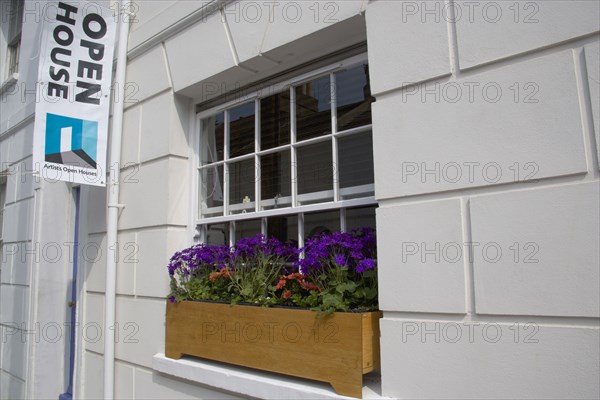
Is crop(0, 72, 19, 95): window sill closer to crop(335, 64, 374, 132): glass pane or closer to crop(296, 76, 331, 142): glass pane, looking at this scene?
crop(296, 76, 331, 142): glass pane

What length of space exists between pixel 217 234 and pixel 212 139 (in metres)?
0.87

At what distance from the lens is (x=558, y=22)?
69.5 inches

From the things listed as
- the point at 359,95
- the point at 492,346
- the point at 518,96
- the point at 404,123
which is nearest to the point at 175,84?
the point at 359,95

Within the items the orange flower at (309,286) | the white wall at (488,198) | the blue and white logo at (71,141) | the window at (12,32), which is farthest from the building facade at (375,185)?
the window at (12,32)

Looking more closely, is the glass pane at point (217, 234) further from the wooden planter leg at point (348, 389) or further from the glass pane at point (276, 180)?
the wooden planter leg at point (348, 389)

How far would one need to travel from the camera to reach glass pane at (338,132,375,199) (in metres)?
2.63

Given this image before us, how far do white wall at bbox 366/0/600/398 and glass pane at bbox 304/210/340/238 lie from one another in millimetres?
566

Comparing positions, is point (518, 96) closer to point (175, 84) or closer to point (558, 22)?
point (558, 22)

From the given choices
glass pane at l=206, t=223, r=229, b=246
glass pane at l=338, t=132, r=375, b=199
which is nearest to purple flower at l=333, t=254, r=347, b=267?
glass pane at l=338, t=132, r=375, b=199

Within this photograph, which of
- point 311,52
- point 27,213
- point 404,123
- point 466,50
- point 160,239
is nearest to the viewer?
point 466,50

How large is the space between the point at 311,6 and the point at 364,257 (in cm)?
162

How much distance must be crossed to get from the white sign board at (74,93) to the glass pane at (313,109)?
185 centimetres

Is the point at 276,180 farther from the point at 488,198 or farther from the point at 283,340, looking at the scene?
the point at 488,198

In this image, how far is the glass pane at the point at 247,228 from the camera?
323 centimetres
